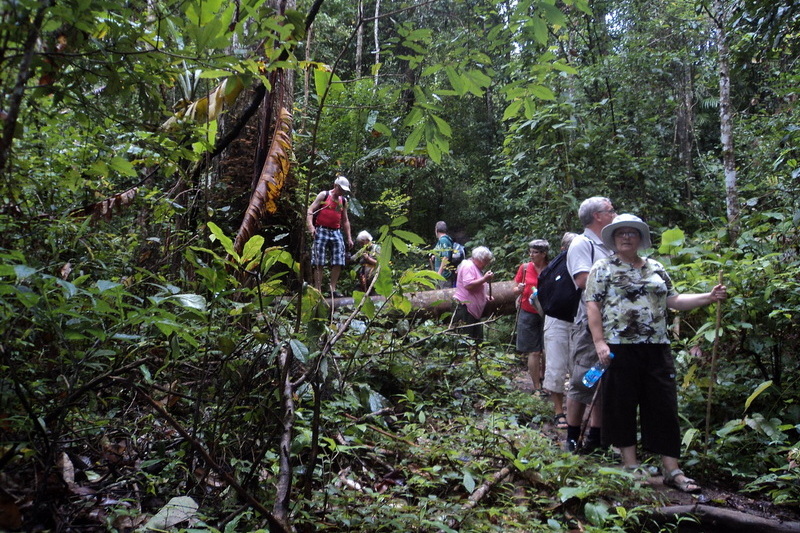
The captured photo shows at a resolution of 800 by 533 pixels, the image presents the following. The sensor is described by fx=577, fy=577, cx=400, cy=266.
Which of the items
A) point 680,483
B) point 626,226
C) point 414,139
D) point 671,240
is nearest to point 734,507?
point 680,483

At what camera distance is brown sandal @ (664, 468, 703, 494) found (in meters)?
3.96

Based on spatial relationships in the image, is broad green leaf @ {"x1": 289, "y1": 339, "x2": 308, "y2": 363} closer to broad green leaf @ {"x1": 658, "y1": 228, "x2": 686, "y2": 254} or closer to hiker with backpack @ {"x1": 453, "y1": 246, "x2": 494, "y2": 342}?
broad green leaf @ {"x1": 658, "y1": 228, "x2": 686, "y2": 254}

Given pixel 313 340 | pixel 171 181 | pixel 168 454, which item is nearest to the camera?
pixel 313 340

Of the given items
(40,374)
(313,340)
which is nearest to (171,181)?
(40,374)

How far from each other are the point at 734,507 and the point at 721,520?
50 centimetres

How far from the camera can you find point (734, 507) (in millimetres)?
3725

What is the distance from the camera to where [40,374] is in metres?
2.76

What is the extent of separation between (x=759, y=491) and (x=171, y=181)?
6.15 m

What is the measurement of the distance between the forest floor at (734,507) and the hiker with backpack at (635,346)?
164 millimetres

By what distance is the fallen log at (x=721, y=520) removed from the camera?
3263mm

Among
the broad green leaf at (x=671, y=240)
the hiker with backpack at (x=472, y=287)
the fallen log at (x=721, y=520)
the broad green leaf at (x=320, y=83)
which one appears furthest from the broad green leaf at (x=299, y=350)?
the hiker with backpack at (x=472, y=287)

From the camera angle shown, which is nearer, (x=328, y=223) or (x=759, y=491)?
(x=759, y=491)

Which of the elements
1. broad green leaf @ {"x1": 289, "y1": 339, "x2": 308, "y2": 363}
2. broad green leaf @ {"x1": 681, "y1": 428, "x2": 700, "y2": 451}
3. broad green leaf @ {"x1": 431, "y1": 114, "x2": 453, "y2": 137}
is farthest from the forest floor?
broad green leaf @ {"x1": 431, "y1": 114, "x2": 453, "y2": 137}

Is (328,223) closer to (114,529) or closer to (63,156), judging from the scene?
(63,156)
